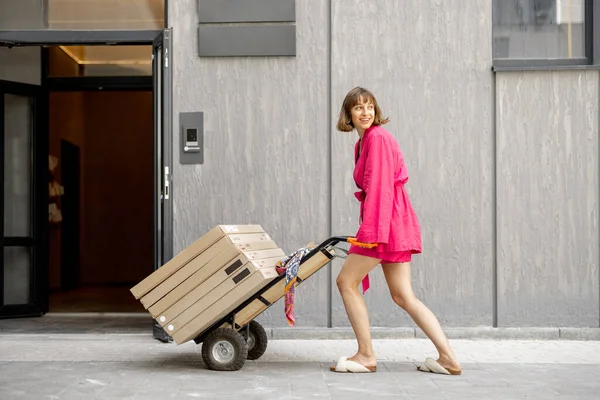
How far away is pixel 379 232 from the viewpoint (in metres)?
6.11

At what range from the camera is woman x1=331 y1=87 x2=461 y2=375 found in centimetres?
614

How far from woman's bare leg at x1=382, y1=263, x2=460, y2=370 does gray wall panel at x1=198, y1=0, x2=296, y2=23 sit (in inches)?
119

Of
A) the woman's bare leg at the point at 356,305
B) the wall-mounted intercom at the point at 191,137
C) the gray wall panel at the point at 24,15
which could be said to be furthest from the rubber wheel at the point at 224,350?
the gray wall panel at the point at 24,15

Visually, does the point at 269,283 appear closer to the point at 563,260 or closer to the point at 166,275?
the point at 166,275

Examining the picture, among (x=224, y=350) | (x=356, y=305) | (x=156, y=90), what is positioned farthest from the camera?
(x=156, y=90)

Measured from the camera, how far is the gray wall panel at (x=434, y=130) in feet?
27.5

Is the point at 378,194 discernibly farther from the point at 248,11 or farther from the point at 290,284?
the point at 248,11

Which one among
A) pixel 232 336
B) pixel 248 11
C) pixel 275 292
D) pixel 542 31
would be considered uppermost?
pixel 248 11

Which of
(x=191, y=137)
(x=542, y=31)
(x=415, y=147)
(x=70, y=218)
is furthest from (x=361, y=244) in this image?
(x=70, y=218)

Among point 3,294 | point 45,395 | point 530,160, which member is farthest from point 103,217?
point 45,395

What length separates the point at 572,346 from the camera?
7914mm

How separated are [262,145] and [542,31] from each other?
2.87m

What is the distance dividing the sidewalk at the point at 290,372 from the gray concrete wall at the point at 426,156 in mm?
523

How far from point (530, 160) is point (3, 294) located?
234 inches
